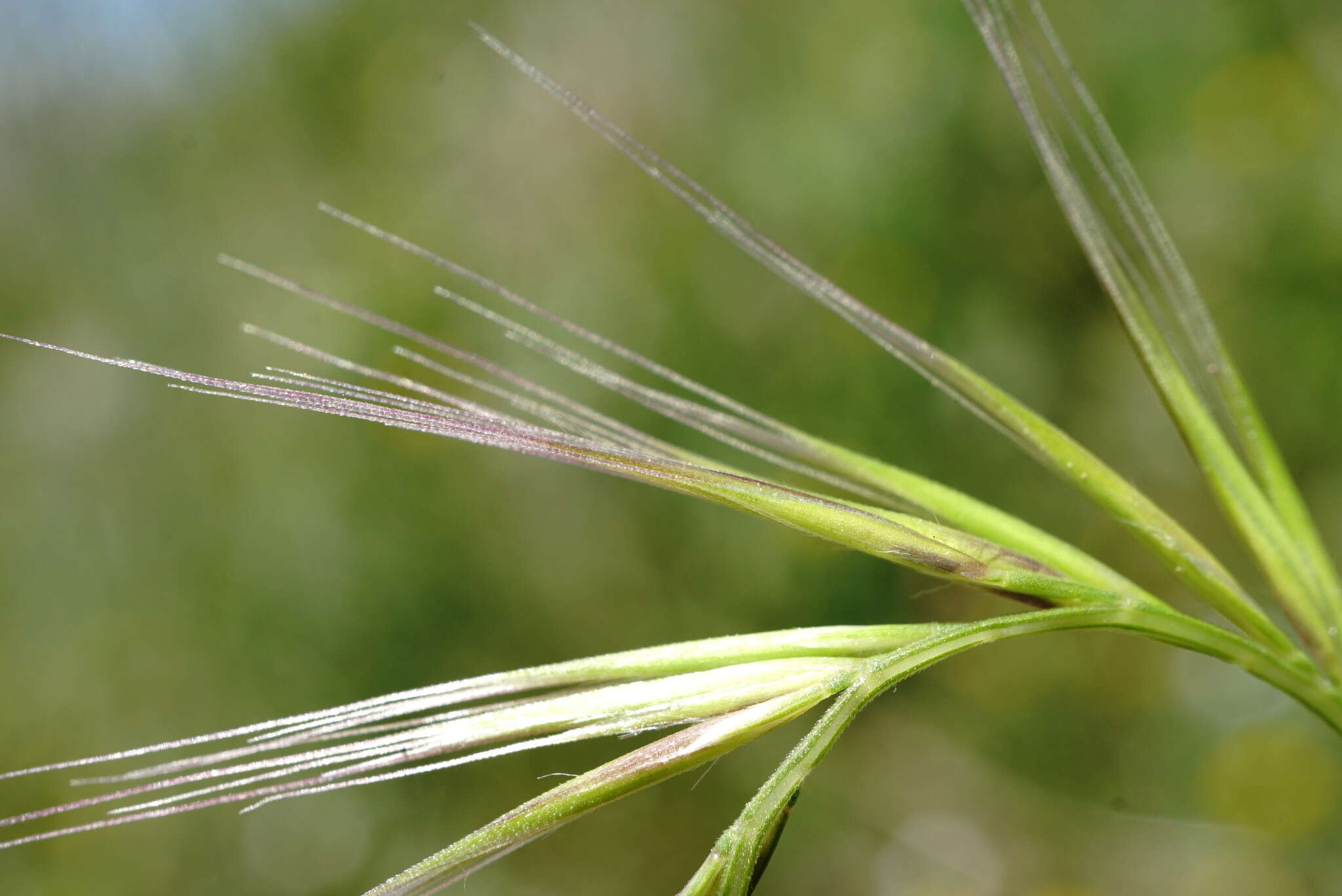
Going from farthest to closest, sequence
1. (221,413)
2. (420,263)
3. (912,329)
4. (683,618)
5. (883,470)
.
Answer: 1. (221,413)
2. (420,263)
3. (683,618)
4. (912,329)
5. (883,470)

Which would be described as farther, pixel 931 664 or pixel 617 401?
pixel 617 401

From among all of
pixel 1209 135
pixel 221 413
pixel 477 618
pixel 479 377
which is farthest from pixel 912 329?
pixel 221 413

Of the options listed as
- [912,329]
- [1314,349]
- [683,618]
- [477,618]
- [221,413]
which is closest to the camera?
[1314,349]

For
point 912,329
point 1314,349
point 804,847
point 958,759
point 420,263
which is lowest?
point 804,847

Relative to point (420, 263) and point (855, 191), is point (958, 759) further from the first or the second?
point (420, 263)

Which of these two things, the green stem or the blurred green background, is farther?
the blurred green background

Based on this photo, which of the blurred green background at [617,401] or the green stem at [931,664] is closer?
the green stem at [931,664]

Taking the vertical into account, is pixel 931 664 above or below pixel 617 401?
below

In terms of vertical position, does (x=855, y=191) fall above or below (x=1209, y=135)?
below
